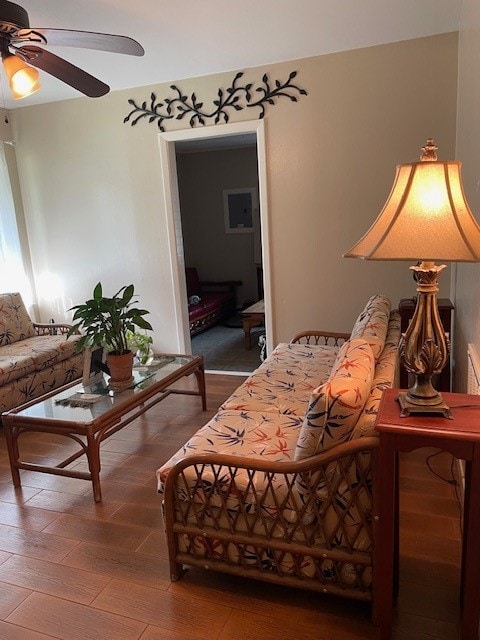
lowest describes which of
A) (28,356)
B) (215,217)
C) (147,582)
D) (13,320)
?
(147,582)

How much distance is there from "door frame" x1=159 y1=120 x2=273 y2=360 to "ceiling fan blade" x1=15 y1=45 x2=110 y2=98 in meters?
1.48

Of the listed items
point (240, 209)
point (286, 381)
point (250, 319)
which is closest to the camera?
point (286, 381)

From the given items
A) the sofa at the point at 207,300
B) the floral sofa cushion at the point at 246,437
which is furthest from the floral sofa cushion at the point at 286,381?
the sofa at the point at 207,300

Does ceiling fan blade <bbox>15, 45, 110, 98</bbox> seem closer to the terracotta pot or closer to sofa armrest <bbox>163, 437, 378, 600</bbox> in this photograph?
the terracotta pot

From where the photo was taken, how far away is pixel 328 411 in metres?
1.57

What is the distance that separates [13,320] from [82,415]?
2199 mm

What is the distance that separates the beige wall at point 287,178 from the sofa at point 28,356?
0.59 m

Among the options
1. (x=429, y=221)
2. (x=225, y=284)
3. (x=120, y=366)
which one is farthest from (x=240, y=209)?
(x=429, y=221)

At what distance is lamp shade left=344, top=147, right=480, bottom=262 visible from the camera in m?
1.27

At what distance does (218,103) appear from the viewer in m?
4.04

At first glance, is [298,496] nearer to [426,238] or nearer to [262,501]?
[262,501]

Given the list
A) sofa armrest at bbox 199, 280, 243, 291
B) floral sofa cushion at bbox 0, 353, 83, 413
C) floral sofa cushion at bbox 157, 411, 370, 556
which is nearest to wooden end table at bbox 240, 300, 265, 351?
floral sofa cushion at bbox 0, 353, 83, 413

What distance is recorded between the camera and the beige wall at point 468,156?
2.23m

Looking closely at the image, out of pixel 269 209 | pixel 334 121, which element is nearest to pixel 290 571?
pixel 269 209
